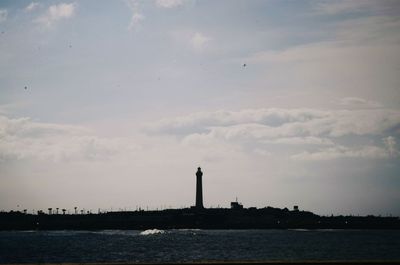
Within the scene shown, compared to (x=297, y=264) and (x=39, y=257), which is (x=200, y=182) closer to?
(x=39, y=257)

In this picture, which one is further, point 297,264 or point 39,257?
point 39,257

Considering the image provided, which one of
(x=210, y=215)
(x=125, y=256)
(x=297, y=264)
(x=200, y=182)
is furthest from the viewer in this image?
(x=210, y=215)

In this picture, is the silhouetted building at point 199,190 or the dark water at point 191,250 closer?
the dark water at point 191,250

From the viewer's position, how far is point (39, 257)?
230 ft

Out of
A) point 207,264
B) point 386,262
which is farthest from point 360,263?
point 207,264

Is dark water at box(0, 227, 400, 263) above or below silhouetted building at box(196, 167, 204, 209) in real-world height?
below

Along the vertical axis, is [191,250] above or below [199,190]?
below

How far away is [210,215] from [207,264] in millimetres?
188127

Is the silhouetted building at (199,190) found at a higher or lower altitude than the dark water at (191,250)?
higher

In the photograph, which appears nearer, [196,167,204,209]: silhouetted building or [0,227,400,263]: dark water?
[0,227,400,263]: dark water

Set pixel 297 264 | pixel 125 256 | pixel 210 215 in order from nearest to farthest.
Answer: pixel 297 264
pixel 125 256
pixel 210 215

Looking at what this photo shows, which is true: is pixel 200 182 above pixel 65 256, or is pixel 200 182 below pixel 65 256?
above

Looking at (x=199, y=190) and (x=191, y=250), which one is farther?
(x=199, y=190)

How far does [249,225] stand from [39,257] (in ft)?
448
